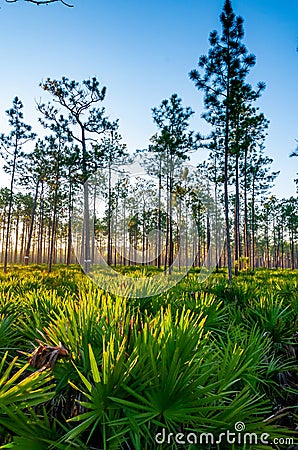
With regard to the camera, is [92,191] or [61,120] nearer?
[61,120]

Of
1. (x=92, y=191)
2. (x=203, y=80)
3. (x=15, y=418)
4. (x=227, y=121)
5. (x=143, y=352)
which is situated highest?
(x=203, y=80)

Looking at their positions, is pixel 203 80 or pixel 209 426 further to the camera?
pixel 203 80

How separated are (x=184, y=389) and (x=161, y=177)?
A: 20023 millimetres

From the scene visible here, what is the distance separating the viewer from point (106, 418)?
1449 millimetres

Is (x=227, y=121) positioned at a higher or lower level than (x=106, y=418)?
higher

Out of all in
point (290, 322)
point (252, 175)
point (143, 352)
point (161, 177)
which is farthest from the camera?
point (252, 175)

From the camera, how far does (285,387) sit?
2654 mm

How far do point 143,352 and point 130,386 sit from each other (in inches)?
7.1

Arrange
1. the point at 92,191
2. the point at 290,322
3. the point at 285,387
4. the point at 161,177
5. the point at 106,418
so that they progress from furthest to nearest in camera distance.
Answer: the point at 92,191, the point at 161,177, the point at 290,322, the point at 285,387, the point at 106,418

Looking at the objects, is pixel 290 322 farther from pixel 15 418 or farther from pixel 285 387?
pixel 15 418

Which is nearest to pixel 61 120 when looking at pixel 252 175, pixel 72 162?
pixel 72 162

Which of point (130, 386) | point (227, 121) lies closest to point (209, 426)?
point (130, 386)

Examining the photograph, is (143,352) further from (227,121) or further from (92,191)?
(92,191)

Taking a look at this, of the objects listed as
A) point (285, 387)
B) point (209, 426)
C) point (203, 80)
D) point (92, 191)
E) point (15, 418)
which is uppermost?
point (203, 80)
